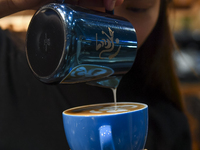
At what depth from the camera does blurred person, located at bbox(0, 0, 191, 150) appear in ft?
2.01

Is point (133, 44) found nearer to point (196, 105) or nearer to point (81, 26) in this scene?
point (81, 26)

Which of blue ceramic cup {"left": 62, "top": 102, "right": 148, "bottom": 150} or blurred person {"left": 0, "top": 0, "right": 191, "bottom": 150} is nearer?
blue ceramic cup {"left": 62, "top": 102, "right": 148, "bottom": 150}

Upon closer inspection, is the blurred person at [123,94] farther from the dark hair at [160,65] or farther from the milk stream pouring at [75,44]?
the milk stream pouring at [75,44]

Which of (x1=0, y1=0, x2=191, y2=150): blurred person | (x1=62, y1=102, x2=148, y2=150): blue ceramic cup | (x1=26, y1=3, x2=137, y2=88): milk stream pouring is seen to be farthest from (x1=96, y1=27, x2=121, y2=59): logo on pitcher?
(x1=0, y1=0, x2=191, y2=150): blurred person

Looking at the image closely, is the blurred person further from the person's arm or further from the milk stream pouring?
the milk stream pouring

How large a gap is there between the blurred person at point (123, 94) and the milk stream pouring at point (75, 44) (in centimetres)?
20

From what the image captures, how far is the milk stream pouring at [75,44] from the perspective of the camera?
1.13 feet

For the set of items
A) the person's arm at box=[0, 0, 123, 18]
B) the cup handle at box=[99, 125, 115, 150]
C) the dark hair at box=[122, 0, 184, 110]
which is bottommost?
the cup handle at box=[99, 125, 115, 150]

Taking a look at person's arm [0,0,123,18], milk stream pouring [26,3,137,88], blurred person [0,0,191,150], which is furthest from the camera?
blurred person [0,0,191,150]

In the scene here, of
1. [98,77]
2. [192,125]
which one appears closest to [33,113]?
[98,77]

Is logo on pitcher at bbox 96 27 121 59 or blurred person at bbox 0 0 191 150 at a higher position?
logo on pitcher at bbox 96 27 121 59

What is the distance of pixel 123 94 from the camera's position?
0.66 m

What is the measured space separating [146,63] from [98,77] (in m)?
0.26

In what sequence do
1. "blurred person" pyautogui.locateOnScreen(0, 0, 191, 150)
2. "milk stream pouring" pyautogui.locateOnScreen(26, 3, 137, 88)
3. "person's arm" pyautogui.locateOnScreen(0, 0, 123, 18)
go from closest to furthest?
"milk stream pouring" pyautogui.locateOnScreen(26, 3, 137, 88) < "person's arm" pyautogui.locateOnScreen(0, 0, 123, 18) < "blurred person" pyautogui.locateOnScreen(0, 0, 191, 150)
